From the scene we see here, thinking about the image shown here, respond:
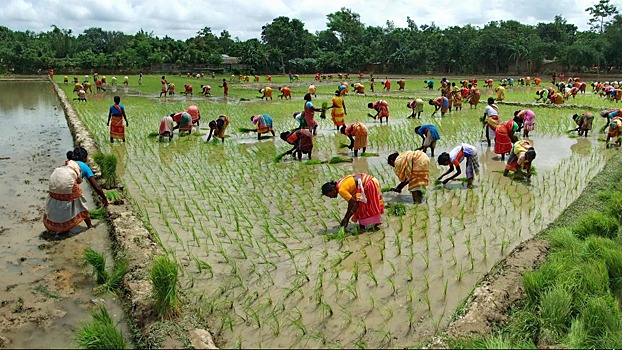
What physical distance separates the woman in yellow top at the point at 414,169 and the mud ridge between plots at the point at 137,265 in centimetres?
351

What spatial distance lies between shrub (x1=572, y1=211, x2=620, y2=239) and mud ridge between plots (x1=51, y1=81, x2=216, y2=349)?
434cm

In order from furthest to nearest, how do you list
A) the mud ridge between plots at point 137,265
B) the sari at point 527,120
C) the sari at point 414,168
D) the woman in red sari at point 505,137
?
the sari at point 527,120
the woman in red sari at point 505,137
the sari at point 414,168
the mud ridge between plots at point 137,265

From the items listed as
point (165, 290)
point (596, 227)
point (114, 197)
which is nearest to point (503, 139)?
point (596, 227)

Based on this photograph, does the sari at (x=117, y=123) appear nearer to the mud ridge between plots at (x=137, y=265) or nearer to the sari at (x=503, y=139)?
the mud ridge between plots at (x=137, y=265)

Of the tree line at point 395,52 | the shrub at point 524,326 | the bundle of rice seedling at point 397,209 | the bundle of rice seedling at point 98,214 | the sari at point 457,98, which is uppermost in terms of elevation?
the tree line at point 395,52

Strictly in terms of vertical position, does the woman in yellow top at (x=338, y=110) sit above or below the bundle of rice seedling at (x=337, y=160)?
above

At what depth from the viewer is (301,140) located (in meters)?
10.2

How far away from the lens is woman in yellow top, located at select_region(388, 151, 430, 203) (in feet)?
23.1

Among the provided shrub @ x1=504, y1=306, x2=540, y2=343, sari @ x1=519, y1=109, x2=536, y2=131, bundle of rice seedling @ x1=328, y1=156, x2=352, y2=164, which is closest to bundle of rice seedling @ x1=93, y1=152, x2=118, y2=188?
bundle of rice seedling @ x1=328, y1=156, x2=352, y2=164

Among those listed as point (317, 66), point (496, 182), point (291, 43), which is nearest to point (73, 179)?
point (496, 182)

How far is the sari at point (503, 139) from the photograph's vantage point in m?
9.92

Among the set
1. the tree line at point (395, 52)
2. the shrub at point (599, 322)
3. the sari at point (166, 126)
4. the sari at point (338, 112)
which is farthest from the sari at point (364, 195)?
the tree line at point (395, 52)

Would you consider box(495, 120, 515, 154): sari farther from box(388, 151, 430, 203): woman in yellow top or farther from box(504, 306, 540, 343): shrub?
box(504, 306, 540, 343): shrub

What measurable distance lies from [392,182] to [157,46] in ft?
177
